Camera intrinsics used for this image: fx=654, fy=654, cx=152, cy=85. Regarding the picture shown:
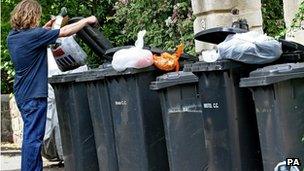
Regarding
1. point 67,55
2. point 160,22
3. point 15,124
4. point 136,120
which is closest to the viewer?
point 136,120

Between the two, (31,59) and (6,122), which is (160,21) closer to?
(31,59)

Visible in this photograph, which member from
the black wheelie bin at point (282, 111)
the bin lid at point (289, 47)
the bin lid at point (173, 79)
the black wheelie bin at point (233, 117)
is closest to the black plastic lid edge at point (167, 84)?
the bin lid at point (173, 79)

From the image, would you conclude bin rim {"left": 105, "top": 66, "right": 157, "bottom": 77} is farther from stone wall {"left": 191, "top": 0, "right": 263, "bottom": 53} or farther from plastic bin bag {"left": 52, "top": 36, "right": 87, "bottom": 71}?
stone wall {"left": 191, "top": 0, "right": 263, "bottom": 53}

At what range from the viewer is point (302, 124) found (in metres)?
4.26

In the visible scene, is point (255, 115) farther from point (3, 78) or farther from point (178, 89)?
point (3, 78)

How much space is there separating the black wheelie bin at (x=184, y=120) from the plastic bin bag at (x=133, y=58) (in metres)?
0.32

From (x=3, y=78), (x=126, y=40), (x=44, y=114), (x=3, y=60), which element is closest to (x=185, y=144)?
(x=44, y=114)

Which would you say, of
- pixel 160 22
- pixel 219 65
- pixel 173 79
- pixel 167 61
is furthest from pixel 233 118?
pixel 160 22

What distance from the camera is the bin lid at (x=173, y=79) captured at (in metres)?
5.11

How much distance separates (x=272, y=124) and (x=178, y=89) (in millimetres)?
1085

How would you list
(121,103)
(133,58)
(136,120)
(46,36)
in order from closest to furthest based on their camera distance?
1. (133,58)
2. (136,120)
3. (121,103)
4. (46,36)

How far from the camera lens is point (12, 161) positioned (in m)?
10.2

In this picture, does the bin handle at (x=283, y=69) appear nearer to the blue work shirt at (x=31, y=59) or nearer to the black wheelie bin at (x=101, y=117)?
the black wheelie bin at (x=101, y=117)

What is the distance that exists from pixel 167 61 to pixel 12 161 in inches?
209
